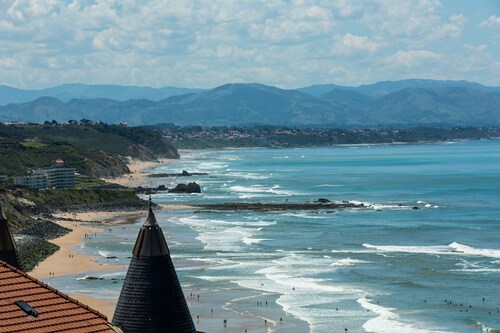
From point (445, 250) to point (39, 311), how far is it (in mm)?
63187

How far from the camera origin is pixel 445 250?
254 ft

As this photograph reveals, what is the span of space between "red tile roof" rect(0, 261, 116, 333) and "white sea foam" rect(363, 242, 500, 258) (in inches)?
2357

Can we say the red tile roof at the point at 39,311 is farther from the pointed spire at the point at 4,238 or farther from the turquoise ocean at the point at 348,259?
the turquoise ocean at the point at 348,259

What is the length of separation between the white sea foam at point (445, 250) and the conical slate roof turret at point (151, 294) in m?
58.0

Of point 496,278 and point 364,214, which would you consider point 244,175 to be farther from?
point 496,278

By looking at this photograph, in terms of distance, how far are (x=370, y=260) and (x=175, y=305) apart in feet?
179

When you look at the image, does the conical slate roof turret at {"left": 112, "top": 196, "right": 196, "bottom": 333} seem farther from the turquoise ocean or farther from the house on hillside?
the house on hillside

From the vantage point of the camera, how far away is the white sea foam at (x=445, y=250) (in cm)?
7544

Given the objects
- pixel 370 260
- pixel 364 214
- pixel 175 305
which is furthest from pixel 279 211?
pixel 175 305

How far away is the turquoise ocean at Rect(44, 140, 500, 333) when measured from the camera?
5419 centimetres

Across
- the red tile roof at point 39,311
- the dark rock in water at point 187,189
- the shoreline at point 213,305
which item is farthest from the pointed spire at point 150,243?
the dark rock in water at point 187,189

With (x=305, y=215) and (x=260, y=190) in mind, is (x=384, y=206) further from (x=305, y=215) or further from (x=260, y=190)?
(x=260, y=190)

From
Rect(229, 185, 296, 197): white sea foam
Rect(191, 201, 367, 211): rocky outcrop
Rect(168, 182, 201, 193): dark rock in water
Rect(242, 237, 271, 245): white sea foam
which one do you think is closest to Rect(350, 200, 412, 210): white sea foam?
Rect(191, 201, 367, 211): rocky outcrop

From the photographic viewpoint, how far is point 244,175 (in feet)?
613
